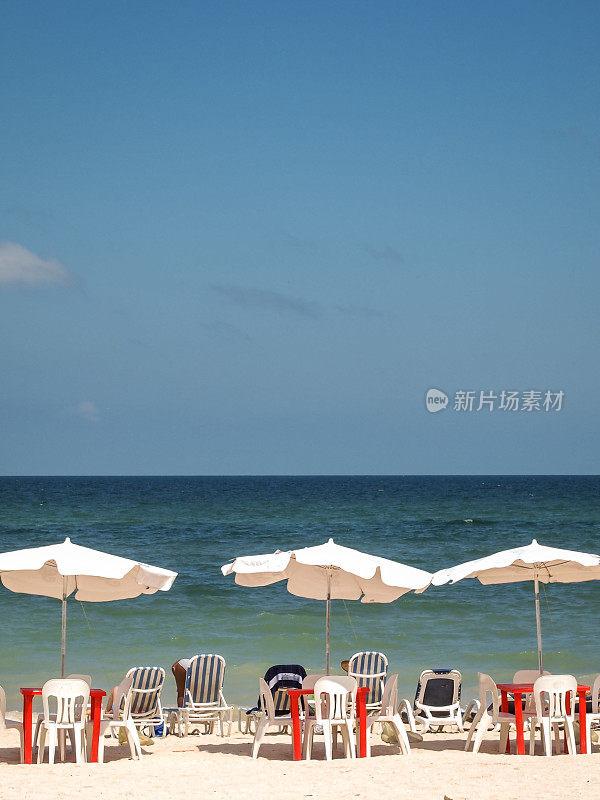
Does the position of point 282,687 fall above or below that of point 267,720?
above

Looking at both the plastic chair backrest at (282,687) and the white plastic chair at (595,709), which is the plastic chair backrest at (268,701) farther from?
the white plastic chair at (595,709)

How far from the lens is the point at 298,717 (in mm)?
8719

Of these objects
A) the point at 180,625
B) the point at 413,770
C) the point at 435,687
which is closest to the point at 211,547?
the point at 180,625

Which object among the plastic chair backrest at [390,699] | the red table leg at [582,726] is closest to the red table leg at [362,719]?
the plastic chair backrest at [390,699]

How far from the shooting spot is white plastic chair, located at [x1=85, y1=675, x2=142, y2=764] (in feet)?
28.4

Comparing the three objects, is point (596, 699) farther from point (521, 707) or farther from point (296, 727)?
point (296, 727)

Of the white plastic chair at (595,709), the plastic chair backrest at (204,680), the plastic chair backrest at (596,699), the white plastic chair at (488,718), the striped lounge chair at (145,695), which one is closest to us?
the white plastic chair at (488,718)

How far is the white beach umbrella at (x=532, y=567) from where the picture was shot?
8953 millimetres

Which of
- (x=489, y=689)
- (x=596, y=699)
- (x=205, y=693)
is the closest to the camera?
(x=489, y=689)

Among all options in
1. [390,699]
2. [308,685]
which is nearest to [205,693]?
[308,685]

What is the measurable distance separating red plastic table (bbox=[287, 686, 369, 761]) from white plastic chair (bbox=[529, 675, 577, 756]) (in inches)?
61.6

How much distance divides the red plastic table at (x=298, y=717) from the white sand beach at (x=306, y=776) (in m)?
0.16

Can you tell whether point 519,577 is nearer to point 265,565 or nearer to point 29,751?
point 265,565

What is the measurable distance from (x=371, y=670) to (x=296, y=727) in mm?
1537
